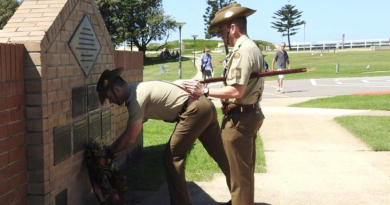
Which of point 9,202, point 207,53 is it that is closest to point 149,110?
point 9,202

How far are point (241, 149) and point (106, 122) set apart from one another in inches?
62.4

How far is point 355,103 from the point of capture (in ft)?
39.7

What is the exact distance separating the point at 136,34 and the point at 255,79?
183 ft

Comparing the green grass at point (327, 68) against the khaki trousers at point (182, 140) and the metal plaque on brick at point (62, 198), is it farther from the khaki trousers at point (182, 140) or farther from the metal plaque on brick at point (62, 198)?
the metal plaque on brick at point (62, 198)

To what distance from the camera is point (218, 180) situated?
220 inches

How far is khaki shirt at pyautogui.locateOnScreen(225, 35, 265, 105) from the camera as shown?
3.80 meters

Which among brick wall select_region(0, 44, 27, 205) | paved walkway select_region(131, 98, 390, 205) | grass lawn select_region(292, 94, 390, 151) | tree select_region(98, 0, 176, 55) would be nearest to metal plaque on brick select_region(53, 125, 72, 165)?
brick wall select_region(0, 44, 27, 205)

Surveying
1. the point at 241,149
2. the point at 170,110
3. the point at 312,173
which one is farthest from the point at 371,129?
the point at 170,110

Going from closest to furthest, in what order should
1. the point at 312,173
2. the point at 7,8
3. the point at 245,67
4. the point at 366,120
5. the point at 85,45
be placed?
the point at 245,67 < the point at 85,45 < the point at 312,173 < the point at 366,120 < the point at 7,8

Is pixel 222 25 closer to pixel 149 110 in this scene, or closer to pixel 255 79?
pixel 255 79

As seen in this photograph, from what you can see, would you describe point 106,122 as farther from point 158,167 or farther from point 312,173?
point 312,173

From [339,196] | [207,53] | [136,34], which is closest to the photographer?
[339,196]

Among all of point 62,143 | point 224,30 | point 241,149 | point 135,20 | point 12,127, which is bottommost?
point 241,149

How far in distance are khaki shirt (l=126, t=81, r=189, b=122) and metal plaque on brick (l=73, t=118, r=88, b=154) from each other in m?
0.52
